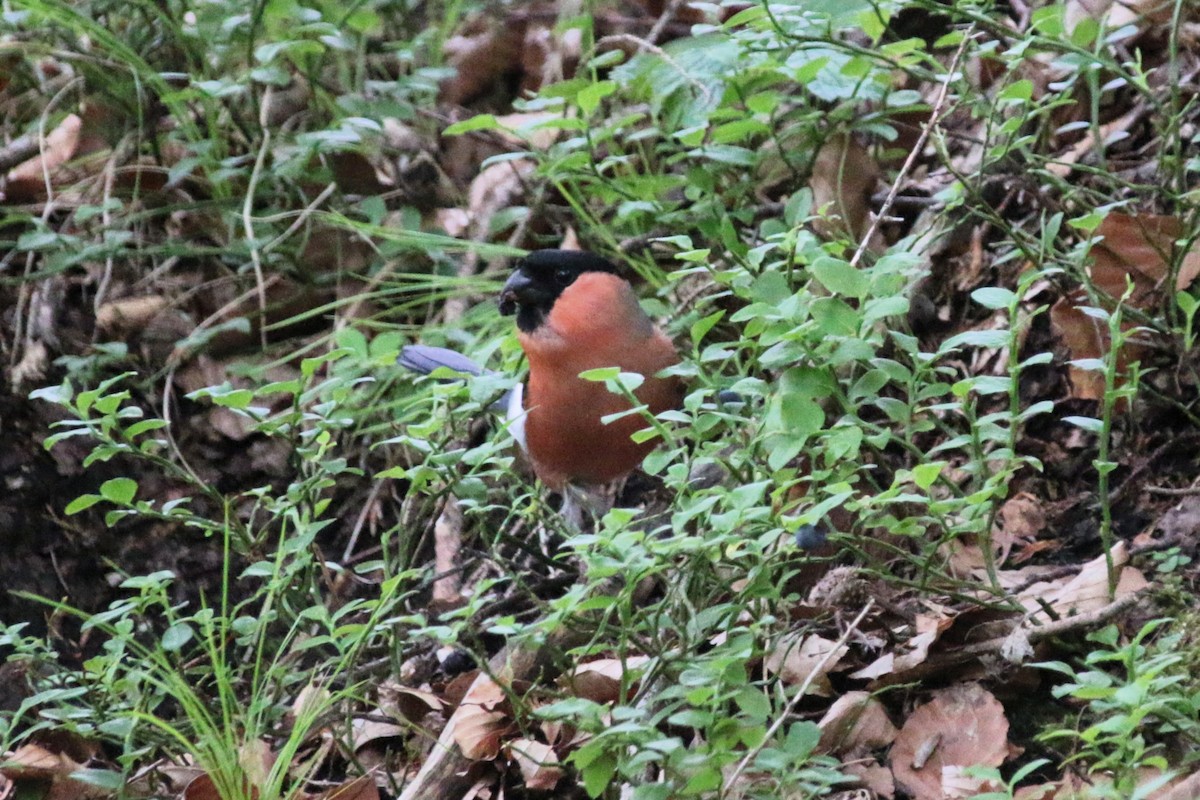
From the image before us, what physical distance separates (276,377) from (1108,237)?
2.45m

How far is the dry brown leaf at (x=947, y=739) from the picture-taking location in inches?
84.7

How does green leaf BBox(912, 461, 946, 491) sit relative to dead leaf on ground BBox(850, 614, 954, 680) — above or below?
above

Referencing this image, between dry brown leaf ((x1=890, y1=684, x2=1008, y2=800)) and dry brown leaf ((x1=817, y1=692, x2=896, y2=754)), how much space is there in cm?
3

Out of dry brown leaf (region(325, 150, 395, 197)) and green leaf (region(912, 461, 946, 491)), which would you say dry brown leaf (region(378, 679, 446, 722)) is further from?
dry brown leaf (region(325, 150, 395, 197))

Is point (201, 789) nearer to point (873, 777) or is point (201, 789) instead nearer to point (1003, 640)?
point (873, 777)

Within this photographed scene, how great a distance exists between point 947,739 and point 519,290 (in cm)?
152

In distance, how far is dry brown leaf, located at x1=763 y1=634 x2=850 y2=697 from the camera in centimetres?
229

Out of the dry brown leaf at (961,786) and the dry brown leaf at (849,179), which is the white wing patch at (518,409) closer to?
the dry brown leaf at (849,179)

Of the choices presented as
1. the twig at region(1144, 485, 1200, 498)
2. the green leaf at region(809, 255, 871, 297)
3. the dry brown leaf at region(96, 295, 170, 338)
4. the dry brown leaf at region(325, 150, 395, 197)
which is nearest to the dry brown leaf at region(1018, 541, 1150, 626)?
the twig at region(1144, 485, 1200, 498)

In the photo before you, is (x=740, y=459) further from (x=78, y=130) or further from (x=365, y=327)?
(x=78, y=130)

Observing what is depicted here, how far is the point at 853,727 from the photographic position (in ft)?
7.39

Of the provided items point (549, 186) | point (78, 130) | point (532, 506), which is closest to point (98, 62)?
point (78, 130)

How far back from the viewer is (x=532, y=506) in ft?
7.37

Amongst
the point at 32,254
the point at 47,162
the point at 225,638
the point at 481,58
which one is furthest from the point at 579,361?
the point at 481,58
